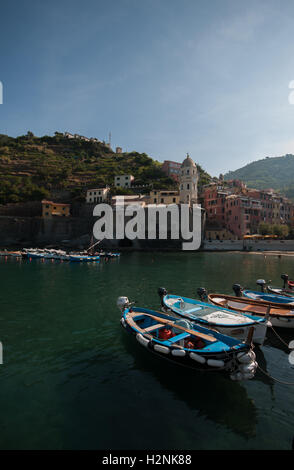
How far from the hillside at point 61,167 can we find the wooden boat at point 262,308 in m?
63.3

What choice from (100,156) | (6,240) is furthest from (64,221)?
(100,156)

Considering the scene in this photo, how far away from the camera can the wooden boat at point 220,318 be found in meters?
8.66

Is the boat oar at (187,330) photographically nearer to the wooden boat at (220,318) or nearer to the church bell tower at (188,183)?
the wooden boat at (220,318)

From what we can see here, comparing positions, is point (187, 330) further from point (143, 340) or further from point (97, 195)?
point (97, 195)

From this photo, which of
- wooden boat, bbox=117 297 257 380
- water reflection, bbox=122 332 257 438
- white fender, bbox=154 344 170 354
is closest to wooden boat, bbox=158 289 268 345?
wooden boat, bbox=117 297 257 380

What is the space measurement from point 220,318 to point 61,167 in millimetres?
92053

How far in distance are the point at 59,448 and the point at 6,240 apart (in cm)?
6669

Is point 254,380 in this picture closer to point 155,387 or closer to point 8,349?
point 155,387

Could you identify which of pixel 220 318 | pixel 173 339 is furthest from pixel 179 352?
pixel 220 318

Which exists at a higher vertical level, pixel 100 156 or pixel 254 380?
pixel 100 156

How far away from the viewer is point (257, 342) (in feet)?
28.8

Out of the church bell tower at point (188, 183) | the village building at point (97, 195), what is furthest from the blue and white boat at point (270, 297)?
the village building at point (97, 195)

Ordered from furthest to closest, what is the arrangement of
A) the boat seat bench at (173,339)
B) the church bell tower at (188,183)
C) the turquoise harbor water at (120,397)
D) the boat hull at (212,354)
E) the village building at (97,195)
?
1. the village building at (97,195)
2. the church bell tower at (188,183)
3. the boat seat bench at (173,339)
4. the boat hull at (212,354)
5. the turquoise harbor water at (120,397)

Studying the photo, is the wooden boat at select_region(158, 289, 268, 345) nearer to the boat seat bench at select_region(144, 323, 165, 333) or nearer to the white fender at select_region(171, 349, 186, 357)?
the boat seat bench at select_region(144, 323, 165, 333)
